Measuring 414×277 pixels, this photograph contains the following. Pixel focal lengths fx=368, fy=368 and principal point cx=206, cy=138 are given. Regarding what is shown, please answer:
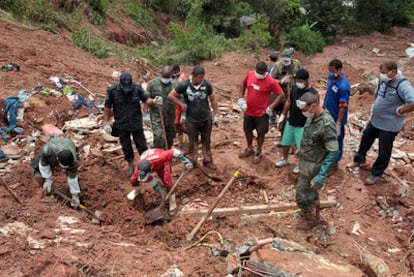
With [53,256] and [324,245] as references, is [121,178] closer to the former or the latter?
[53,256]

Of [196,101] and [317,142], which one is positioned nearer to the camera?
[317,142]

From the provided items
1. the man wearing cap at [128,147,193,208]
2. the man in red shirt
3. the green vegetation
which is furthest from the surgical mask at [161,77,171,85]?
the green vegetation

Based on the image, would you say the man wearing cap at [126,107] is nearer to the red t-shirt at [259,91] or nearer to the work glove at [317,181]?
the red t-shirt at [259,91]

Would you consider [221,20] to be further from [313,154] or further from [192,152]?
[313,154]

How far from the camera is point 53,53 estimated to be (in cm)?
966

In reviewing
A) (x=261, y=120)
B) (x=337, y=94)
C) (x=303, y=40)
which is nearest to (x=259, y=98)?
(x=261, y=120)

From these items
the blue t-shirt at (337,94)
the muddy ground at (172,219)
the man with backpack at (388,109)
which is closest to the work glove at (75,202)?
the muddy ground at (172,219)

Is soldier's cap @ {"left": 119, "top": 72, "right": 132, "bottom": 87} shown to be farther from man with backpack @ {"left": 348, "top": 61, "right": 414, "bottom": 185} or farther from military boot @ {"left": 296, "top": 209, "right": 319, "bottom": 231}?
man with backpack @ {"left": 348, "top": 61, "right": 414, "bottom": 185}

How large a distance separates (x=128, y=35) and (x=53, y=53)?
22.4 feet

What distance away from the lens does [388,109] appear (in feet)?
16.7

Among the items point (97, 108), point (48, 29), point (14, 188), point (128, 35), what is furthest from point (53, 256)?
point (128, 35)

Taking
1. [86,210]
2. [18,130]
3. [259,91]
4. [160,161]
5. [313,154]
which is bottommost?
[86,210]

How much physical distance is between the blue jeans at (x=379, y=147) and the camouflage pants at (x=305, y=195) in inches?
57.9

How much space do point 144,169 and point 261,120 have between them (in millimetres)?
2285
